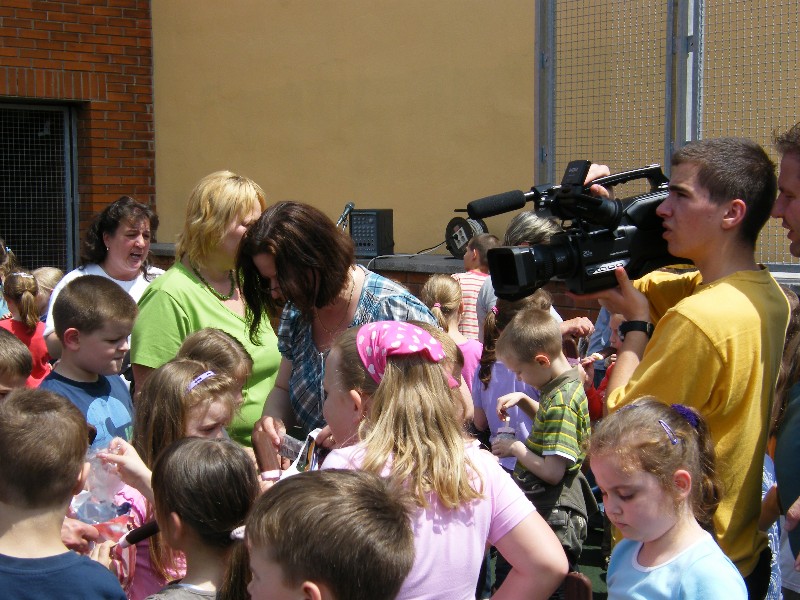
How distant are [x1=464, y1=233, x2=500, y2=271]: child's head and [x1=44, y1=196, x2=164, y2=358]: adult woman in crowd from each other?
1.97 metres

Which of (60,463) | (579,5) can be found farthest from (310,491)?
(579,5)

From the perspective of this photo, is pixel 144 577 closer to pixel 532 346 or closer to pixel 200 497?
pixel 200 497

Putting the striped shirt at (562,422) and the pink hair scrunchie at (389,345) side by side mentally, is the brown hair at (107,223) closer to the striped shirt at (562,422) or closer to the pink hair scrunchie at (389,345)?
the striped shirt at (562,422)

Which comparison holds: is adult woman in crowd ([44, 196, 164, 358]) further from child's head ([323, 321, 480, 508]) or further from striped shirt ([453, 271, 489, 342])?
child's head ([323, 321, 480, 508])

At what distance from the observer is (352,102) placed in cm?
852

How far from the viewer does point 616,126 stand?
6160 millimetres

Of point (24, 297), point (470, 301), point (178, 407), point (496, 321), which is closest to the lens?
point (178, 407)

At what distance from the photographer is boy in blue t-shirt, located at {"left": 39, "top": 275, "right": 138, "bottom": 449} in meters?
3.01

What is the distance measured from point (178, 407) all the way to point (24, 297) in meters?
2.82

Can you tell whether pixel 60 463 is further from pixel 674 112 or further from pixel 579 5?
pixel 579 5

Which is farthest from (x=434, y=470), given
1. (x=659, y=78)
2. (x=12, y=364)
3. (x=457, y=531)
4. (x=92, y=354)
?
(x=659, y=78)

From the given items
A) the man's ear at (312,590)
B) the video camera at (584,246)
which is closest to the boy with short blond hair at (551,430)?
the video camera at (584,246)

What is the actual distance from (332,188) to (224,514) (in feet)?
22.8

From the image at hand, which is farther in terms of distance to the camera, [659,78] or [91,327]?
[659,78]
